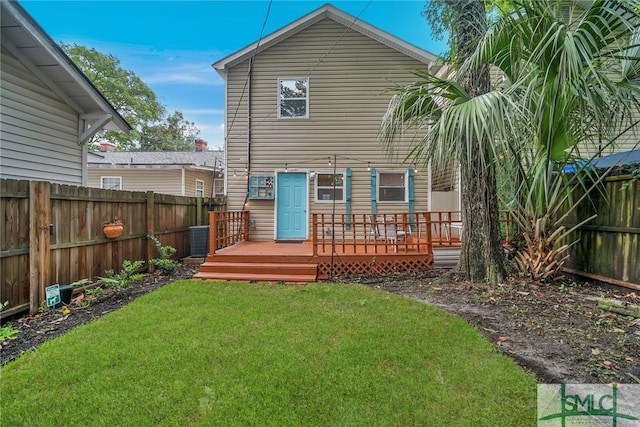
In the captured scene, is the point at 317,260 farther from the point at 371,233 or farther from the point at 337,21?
the point at 337,21

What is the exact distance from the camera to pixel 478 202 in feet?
15.9

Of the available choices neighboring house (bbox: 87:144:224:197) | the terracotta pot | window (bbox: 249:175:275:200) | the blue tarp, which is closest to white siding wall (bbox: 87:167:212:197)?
neighboring house (bbox: 87:144:224:197)

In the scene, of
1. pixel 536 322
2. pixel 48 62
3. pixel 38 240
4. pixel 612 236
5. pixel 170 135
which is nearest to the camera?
pixel 536 322

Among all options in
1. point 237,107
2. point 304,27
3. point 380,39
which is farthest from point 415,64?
point 237,107

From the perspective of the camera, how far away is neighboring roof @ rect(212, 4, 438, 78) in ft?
26.6

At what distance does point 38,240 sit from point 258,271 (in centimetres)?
310

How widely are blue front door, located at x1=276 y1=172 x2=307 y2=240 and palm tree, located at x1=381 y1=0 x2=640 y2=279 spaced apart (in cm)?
427

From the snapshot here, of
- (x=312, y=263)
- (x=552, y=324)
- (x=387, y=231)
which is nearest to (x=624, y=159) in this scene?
(x=552, y=324)

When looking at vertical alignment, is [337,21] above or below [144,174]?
above

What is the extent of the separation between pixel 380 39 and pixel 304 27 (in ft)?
6.91

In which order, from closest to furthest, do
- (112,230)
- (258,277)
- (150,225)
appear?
1. (112,230)
2. (258,277)
3. (150,225)

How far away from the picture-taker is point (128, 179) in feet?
42.5

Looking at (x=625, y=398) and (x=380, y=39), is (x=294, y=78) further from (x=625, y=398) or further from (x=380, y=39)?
(x=625, y=398)

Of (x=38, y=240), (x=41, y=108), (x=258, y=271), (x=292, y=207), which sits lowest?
(x=258, y=271)
